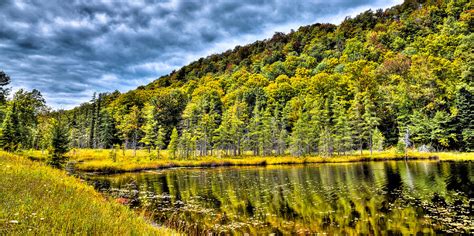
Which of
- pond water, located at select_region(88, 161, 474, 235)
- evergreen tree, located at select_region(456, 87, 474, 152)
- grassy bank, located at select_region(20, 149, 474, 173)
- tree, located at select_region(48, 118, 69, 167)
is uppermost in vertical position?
evergreen tree, located at select_region(456, 87, 474, 152)

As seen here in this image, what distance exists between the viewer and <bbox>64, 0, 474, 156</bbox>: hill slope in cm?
7856

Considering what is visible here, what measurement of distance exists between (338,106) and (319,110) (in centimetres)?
561

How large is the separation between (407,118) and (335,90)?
29967 mm

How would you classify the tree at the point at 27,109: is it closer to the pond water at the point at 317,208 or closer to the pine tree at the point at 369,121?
the pond water at the point at 317,208

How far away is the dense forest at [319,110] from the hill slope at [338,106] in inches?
14.8

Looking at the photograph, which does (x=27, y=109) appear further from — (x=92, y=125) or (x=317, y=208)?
(x=317, y=208)

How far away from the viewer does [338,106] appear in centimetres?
8969

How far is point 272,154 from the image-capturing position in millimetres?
84625

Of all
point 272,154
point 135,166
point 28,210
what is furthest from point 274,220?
point 272,154

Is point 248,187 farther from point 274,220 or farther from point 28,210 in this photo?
point 28,210

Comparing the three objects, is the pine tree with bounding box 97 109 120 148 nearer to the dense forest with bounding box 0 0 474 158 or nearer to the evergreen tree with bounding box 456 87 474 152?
the dense forest with bounding box 0 0 474 158

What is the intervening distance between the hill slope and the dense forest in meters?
0.38

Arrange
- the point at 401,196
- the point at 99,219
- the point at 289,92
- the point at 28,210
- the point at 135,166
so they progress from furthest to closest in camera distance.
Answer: the point at 289,92
the point at 135,166
the point at 401,196
the point at 99,219
the point at 28,210

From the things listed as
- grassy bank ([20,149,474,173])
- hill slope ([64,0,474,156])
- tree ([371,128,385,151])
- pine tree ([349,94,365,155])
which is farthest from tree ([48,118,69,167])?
tree ([371,128,385,151])
